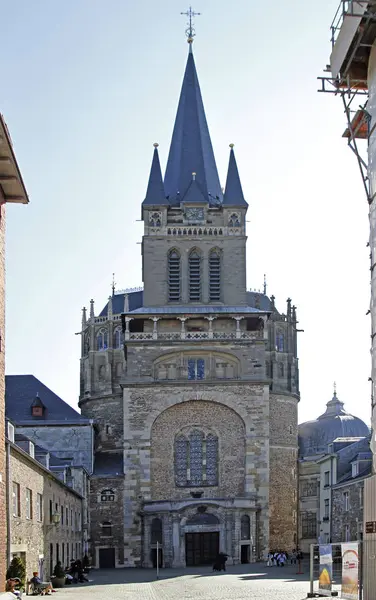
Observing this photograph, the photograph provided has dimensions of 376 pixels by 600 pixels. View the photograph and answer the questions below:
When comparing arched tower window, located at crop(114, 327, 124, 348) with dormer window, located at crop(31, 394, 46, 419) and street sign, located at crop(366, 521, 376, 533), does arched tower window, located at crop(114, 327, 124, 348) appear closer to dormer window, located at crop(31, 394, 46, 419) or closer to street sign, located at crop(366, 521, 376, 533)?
dormer window, located at crop(31, 394, 46, 419)

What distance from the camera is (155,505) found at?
6450cm

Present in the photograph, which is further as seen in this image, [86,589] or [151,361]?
[151,361]

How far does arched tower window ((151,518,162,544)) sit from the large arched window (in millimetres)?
2849

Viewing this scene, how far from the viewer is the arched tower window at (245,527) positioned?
6419 cm

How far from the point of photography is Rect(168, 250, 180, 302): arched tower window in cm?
7081

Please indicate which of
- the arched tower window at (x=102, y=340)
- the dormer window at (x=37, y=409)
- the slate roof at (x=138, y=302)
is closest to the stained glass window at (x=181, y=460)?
the dormer window at (x=37, y=409)

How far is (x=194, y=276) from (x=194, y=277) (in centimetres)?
6

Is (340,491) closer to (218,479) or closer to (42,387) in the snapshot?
(218,479)

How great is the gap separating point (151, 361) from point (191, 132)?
17.8 metres

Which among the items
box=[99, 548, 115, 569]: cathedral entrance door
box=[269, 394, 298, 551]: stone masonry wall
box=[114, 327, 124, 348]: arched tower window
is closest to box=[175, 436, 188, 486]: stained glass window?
box=[99, 548, 115, 569]: cathedral entrance door

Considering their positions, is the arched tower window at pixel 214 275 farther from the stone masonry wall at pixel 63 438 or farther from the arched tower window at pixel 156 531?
the arched tower window at pixel 156 531

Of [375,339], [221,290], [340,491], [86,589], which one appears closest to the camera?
[375,339]

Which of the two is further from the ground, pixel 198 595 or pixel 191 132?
pixel 191 132

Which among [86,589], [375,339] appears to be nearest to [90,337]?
[86,589]
